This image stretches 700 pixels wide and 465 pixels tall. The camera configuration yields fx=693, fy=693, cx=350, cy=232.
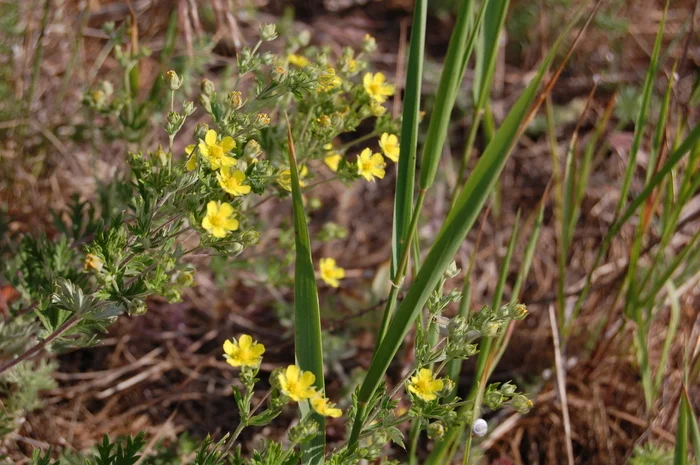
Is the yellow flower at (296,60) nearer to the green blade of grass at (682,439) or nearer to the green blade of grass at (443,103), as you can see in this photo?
the green blade of grass at (443,103)

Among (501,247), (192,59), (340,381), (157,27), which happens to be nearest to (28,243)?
(192,59)

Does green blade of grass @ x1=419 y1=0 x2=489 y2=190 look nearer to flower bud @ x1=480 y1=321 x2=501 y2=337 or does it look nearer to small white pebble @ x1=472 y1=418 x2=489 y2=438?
flower bud @ x1=480 y1=321 x2=501 y2=337

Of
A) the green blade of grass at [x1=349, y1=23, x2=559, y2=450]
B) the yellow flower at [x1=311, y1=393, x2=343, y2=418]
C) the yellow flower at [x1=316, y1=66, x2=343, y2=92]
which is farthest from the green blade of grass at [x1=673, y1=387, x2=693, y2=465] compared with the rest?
the yellow flower at [x1=316, y1=66, x2=343, y2=92]

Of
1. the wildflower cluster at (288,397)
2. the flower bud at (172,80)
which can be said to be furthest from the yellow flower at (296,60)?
the wildflower cluster at (288,397)

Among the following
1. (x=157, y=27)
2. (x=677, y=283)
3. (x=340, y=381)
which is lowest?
(x=340, y=381)

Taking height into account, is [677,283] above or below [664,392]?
above

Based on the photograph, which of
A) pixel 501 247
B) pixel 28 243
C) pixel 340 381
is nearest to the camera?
pixel 28 243

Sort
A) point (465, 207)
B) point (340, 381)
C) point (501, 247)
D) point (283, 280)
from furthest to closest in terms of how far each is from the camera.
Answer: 1. point (501, 247)
2. point (340, 381)
3. point (283, 280)
4. point (465, 207)

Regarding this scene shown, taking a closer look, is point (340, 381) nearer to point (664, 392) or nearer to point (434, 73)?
point (664, 392)
